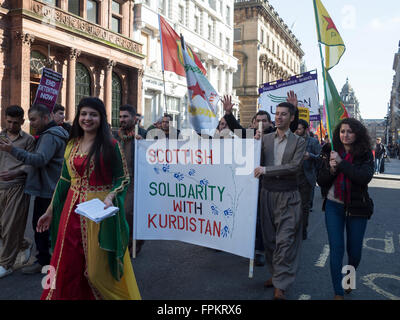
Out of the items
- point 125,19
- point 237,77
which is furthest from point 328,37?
point 237,77

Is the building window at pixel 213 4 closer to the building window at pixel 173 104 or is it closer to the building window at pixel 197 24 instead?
the building window at pixel 197 24

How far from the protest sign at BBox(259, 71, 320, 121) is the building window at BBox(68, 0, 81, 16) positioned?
12.8m

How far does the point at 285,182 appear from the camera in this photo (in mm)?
4039

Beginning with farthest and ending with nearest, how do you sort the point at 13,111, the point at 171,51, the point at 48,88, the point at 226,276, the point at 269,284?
the point at 48,88 < the point at 171,51 < the point at 226,276 < the point at 13,111 < the point at 269,284

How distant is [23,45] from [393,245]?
15.2 m

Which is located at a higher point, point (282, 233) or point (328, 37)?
point (328, 37)

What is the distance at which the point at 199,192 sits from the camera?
4.68 metres

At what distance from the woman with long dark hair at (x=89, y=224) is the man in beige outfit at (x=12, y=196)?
146 centimetres

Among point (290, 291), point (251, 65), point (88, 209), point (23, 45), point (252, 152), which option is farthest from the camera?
point (251, 65)

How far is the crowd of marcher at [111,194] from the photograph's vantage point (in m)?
2.85

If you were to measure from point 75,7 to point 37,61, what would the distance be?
4.07 m

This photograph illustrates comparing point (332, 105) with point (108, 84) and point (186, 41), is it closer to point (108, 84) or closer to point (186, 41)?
point (108, 84)

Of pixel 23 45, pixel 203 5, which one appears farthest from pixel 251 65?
pixel 23 45

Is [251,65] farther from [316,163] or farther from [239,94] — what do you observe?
[316,163]
